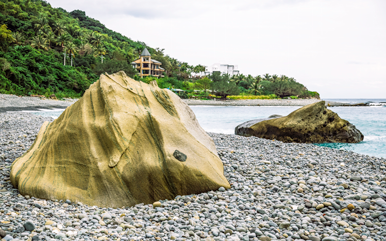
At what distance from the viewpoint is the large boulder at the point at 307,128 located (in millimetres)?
11688

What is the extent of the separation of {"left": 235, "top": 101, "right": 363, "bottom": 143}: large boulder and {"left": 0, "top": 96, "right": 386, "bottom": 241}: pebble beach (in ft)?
20.2

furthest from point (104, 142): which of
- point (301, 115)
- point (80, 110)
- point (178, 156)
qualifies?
point (301, 115)

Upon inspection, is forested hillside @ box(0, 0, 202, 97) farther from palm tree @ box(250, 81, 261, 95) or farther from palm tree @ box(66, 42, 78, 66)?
palm tree @ box(250, 81, 261, 95)

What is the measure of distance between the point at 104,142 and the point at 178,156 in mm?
1312

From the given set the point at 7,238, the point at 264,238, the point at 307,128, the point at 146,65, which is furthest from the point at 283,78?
the point at 7,238

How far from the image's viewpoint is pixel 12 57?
37219mm

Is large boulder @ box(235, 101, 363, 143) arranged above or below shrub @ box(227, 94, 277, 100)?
below

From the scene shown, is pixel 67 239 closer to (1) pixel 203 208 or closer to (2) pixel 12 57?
(1) pixel 203 208

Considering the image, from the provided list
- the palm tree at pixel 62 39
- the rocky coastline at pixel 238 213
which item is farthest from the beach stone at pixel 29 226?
the palm tree at pixel 62 39

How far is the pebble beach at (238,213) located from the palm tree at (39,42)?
169 feet

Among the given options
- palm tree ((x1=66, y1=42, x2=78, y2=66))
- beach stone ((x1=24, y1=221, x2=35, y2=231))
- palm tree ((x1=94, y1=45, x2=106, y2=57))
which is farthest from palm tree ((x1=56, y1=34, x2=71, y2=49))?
beach stone ((x1=24, y1=221, x2=35, y2=231))

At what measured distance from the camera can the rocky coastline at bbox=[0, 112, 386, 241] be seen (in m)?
3.11

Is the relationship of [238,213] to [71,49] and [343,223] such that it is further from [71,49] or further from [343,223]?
[71,49]

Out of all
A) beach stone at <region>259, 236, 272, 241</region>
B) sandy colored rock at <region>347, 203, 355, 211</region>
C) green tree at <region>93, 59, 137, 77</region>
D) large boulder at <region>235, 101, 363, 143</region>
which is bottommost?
beach stone at <region>259, 236, 272, 241</region>
